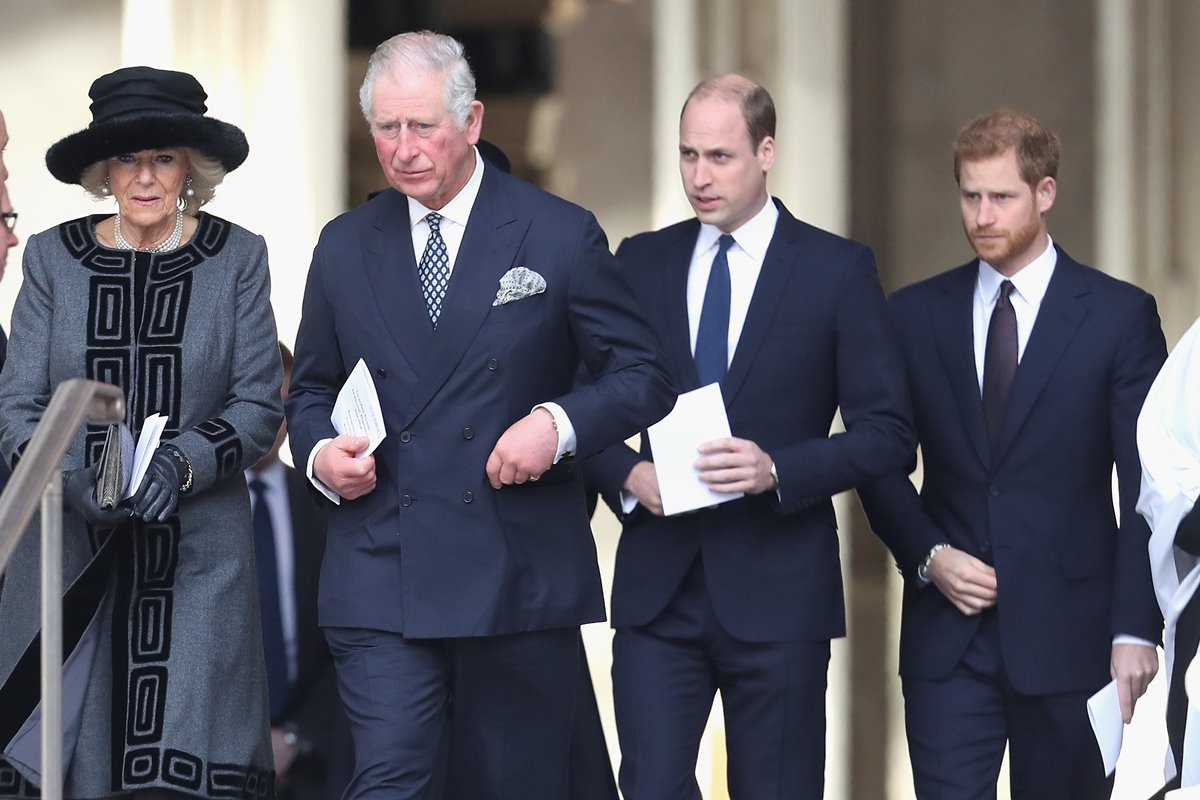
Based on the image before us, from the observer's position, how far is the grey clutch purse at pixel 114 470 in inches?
188

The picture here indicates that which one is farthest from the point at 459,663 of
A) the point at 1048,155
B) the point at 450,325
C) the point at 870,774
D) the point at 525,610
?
the point at 870,774

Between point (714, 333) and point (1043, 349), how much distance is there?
0.78m

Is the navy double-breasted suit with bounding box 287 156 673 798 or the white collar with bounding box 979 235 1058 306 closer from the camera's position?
the navy double-breasted suit with bounding box 287 156 673 798

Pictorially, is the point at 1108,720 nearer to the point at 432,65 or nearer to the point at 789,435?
the point at 789,435

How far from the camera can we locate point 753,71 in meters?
8.08

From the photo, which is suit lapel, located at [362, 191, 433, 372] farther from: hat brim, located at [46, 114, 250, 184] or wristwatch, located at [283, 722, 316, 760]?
wristwatch, located at [283, 722, 316, 760]

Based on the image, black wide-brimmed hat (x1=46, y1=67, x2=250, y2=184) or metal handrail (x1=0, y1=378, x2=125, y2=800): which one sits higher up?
black wide-brimmed hat (x1=46, y1=67, x2=250, y2=184)

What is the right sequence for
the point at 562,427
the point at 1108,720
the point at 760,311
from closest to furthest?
the point at 562,427
the point at 1108,720
the point at 760,311

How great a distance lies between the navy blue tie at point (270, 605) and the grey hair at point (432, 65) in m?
1.75

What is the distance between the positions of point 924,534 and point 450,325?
1393mm

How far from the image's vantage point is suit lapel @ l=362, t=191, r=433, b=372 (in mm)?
4891

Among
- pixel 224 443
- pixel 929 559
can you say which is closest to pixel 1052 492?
pixel 929 559

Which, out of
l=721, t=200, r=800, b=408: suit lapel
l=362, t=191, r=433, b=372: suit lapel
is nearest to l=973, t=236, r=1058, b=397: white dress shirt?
l=721, t=200, r=800, b=408: suit lapel

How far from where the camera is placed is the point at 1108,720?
5316 mm
